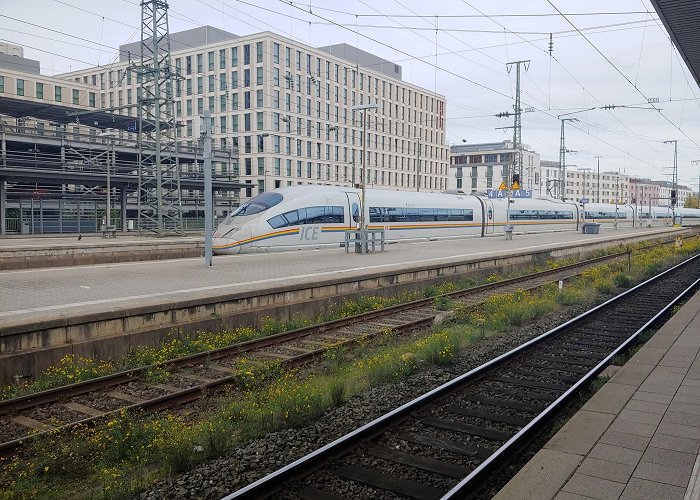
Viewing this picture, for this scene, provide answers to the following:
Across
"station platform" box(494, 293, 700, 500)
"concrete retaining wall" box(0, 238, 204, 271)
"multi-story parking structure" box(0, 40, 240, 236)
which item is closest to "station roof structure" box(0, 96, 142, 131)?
"multi-story parking structure" box(0, 40, 240, 236)

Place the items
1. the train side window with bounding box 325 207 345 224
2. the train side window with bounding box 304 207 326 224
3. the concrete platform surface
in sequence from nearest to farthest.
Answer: the concrete platform surface
the train side window with bounding box 304 207 326 224
the train side window with bounding box 325 207 345 224

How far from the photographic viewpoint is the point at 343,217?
26.8 meters

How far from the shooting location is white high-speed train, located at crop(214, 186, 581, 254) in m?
23.6

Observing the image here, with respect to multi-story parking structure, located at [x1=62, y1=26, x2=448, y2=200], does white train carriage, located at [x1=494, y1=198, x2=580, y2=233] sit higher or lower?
lower

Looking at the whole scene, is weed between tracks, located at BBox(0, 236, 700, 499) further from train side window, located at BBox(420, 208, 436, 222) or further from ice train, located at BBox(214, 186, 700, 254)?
train side window, located at BBox(420, 208, 436, 222)

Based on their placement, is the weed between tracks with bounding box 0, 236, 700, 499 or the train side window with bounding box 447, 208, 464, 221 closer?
the weed between tracks with bounding box 0, 236, 700, 499

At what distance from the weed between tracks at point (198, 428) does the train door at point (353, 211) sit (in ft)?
52.8

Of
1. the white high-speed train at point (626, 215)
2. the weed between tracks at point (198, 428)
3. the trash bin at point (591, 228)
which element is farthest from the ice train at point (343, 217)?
the white high-speed train at point (626, 215)

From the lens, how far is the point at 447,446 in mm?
6172

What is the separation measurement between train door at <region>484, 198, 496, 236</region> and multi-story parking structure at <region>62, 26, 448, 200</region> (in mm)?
16226

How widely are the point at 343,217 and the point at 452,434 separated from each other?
67.7ft

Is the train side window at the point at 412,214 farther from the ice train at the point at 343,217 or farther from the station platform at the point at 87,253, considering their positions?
the station platform at the point at 87,253

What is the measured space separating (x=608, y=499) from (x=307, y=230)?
20.9 meters

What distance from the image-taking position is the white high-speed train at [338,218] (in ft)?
77.3
